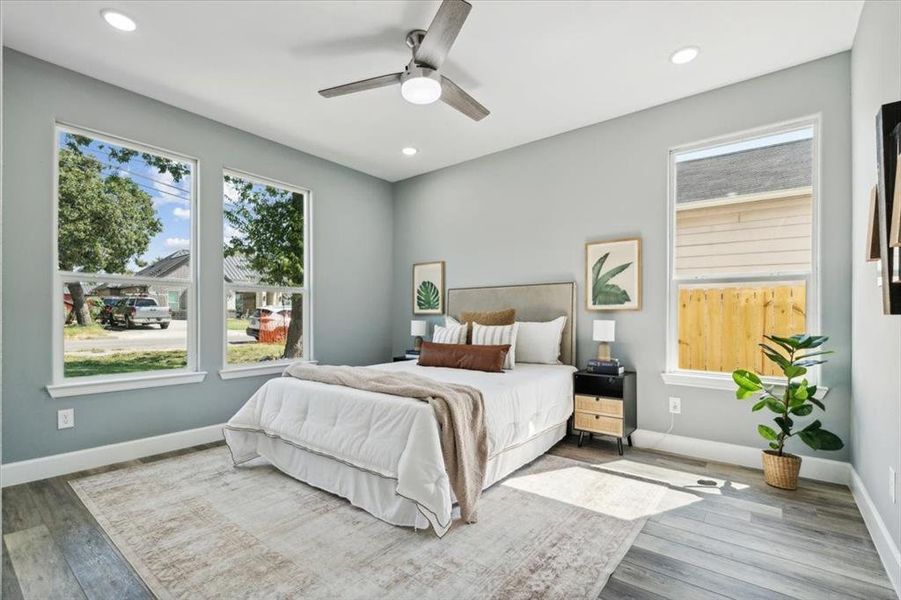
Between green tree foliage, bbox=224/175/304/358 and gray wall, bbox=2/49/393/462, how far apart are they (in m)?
0.17

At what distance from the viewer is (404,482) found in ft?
8.96

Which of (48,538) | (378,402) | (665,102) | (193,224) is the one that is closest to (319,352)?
(193,224)

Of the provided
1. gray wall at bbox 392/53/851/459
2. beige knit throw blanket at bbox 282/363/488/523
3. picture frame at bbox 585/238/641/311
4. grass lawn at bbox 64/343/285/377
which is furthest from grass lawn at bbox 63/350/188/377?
picture frame at bbox 585/238/641/311

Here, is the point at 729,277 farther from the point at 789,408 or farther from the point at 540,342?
the point at 540,342

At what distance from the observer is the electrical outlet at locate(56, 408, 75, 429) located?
3631 mm

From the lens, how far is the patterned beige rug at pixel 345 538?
7.74 feet

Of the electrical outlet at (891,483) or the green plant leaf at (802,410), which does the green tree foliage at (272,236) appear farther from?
the electrical outlet at (891,483)

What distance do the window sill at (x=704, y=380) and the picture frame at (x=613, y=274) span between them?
0.65 meters

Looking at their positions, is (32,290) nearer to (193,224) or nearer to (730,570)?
(193,224)

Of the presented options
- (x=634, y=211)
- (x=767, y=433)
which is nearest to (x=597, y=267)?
(x=634, y=211)

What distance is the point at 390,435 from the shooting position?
2.93 m

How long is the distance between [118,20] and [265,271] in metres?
2.41

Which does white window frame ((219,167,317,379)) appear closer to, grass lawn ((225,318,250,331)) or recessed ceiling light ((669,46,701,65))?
grass lawn ((225,318,250,331))

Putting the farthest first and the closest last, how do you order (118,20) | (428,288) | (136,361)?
(428,288)
(136,361)
(118,20)
